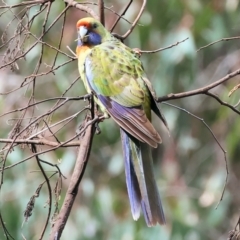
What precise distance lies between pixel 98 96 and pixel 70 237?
173 cm

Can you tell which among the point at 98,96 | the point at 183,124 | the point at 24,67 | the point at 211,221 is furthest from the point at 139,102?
the point at 24,67

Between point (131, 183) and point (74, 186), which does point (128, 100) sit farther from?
point (74, 186)

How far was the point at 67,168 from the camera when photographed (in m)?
3.70

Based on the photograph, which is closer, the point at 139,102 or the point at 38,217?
the point at 139,102

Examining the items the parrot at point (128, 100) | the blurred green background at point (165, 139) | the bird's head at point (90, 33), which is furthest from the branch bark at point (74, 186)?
the blurred green background at point (165, 139)

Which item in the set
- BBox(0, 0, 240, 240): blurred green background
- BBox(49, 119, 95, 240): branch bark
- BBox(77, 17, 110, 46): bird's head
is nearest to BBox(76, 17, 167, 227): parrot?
BBox(77, 17, 110, 46): bird's head

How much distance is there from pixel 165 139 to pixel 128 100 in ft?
8.67

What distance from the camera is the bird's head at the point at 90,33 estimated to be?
93.6 inches

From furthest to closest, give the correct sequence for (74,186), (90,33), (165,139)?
1. (165,139)
2. (90,33)
3. (74,186)

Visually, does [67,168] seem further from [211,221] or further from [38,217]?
[211,221]

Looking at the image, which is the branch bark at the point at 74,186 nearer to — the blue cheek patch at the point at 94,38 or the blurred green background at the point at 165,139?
the blue cheek patch at the point at 94,38

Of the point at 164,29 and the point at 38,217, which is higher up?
the point at 164,29

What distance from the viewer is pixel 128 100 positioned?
7.04 ft

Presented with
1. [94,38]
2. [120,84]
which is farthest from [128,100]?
[94,38]
